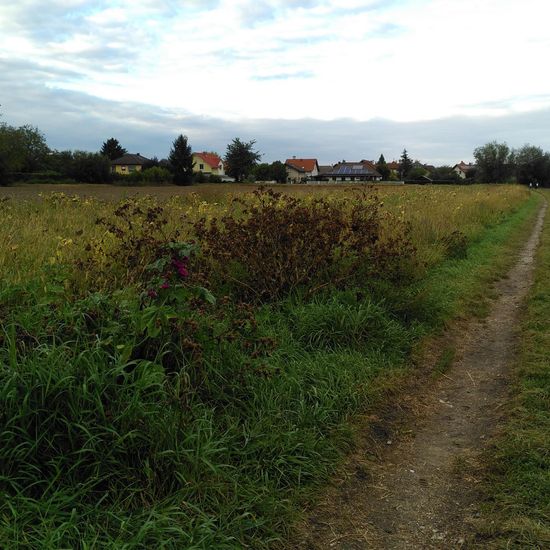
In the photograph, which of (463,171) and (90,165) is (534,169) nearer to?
(463,171)

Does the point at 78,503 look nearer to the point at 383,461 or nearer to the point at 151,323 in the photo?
the point at 151,323

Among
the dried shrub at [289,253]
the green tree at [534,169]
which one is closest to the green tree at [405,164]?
the green tree at [534,169]

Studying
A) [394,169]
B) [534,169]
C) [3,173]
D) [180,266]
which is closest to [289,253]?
[180,266]

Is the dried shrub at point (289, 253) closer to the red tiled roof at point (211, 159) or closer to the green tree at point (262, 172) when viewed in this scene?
the green tree at point (262, 172)

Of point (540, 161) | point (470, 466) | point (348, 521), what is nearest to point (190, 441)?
point (348, 521)

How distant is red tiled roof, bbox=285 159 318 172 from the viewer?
377 feet

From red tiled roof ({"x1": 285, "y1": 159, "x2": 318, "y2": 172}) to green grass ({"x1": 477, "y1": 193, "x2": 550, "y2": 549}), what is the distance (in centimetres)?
11174

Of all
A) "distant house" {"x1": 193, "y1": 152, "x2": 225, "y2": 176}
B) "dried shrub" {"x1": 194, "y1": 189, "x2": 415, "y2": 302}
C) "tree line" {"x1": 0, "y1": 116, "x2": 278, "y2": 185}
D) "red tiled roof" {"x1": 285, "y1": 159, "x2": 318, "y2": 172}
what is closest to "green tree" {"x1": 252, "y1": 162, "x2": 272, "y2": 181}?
"tree line" {"x1": 0, "y1": 116, "x2": 278, "y2": 185}

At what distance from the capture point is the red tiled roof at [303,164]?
377ft

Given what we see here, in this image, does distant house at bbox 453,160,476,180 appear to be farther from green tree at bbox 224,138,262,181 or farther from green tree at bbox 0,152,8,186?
green tree at bbox 0,152,8,186

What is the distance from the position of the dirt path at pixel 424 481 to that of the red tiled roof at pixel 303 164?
111798 millimetres

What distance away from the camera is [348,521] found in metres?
2.79

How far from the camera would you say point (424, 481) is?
3.18 m

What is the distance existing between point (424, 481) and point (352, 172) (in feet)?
379
